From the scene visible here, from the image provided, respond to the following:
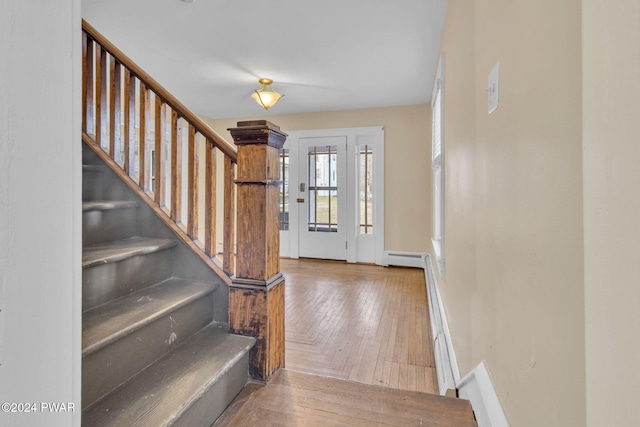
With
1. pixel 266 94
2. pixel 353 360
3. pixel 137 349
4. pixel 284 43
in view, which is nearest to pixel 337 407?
pixel 137 349

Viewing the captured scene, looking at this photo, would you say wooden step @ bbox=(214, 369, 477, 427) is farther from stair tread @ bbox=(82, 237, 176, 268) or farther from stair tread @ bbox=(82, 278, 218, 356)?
stair tread @ bbox=(82, 237, 176, 268)

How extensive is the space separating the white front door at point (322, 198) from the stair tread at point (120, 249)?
11.2 feet

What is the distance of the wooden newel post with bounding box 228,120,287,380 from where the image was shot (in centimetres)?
138

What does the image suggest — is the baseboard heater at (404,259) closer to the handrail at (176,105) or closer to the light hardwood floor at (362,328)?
the light hardwood floor at (362,328)

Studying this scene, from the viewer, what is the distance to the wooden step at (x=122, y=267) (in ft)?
4.02

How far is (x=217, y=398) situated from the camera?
1.16 m

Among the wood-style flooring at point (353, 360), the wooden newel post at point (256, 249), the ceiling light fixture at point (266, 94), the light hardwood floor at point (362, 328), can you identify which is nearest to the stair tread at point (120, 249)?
the wooden newel post at point (256, 249)

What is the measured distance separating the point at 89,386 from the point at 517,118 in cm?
142

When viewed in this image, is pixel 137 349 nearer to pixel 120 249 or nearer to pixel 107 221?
pixel 120 249

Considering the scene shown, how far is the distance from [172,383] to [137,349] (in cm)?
18

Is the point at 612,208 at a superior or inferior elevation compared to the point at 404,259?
superior

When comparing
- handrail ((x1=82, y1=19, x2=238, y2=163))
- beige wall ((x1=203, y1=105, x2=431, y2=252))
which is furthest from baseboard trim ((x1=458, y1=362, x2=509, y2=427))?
beige wall ((x1=203, y1=105, x2=431, y2=252))

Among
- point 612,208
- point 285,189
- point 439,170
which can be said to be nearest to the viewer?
point 612,208

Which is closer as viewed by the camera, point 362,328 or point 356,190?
point 362,328
